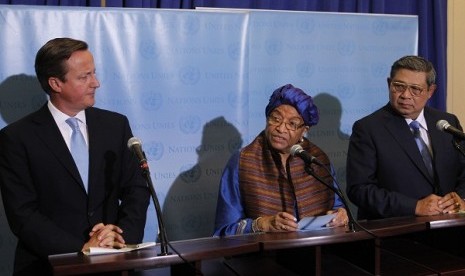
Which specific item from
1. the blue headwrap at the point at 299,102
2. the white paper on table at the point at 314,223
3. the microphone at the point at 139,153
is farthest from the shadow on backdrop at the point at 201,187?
the microphone at the point at 139,153

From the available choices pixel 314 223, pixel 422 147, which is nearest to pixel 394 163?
pixel 422 147

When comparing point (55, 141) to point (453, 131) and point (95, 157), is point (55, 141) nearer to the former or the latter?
point (95, 157)

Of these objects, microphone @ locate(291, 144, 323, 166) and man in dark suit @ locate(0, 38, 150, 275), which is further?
man in dark suit @ locate(0, 38, 150, 275)

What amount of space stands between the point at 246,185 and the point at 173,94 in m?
1.30

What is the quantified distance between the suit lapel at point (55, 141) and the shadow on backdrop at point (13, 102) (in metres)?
1.10

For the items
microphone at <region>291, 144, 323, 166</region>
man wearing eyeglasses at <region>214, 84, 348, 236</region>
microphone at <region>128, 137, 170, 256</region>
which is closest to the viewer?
microphone at <region>128, 137, 170, 256</region>

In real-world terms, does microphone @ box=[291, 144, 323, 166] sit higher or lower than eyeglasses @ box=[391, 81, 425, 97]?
lower

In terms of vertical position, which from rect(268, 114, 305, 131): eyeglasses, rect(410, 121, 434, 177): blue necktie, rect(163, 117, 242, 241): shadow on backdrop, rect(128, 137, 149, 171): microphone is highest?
rect(268, 114, 305, 131): eyeglasses

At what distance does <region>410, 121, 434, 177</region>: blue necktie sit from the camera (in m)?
3.34

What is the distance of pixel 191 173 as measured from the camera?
4258 millimetres

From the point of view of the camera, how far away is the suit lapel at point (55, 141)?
109 inches

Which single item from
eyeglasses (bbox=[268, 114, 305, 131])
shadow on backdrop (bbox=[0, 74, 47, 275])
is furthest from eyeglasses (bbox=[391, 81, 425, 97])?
shadow on backdrop (bbox=[0, 74, 47, 275])

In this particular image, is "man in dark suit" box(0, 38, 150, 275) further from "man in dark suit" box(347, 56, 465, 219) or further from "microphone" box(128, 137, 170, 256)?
"man in dark suit" box(347, 56, 465, 219)

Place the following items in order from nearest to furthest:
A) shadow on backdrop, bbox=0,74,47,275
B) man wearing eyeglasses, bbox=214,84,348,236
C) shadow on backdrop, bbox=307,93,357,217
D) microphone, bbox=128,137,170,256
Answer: microphone, bbox=128,137,170,256 → man wearing eyeglasses, bbox=214,84,348,236 → shadow on backdrop, bbox=0,74,47,275 → shadow on backdrop, bbox=307,93,357,217
